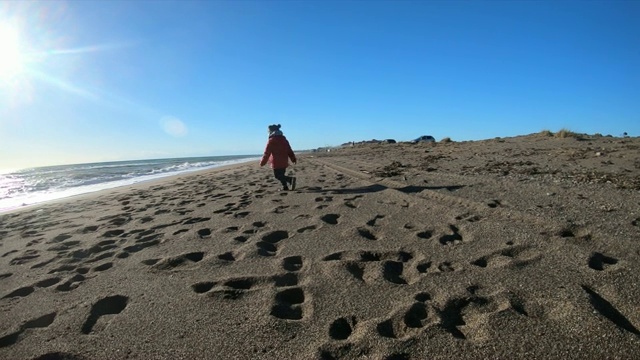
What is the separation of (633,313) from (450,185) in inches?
197

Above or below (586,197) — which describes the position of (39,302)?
below

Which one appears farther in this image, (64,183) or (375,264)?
(64,183)

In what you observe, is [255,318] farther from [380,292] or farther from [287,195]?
[287,195]

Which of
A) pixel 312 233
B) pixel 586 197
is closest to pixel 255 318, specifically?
pixel 312 233

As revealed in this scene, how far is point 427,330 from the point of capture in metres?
2.49

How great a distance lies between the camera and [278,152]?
9.91 meters

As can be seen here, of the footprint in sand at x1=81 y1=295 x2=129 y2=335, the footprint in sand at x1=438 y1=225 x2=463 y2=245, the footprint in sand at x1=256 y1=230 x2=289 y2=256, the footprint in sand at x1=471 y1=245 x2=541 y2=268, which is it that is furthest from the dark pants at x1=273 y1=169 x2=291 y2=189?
the footprint in sand at x1=471 y1=245 x2=541 y2=268

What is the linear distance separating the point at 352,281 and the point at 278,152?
690cm

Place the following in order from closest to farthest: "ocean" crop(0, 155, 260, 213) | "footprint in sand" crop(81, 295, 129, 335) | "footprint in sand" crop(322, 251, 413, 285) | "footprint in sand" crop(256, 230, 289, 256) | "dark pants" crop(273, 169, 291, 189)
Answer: "footprint in sand" crop(81, 295, 129, 335), "footprint in sand" crop(322, 251, 413, 285), "footprint in sand" crop(256, 230, 289, 256), "dark pants" crop(273, 169, 291, 189), "ocean" crop(0, 155, 260, 213)

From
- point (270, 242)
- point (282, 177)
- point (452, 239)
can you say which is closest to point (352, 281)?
point (452, 239)

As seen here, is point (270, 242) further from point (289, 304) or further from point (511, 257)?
point (511, 257)

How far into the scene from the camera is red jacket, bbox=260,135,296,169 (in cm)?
981

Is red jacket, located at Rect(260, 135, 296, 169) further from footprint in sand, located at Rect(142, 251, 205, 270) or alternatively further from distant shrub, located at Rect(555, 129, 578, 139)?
distant shrub, located at Rect(555, 129, 578, 139)

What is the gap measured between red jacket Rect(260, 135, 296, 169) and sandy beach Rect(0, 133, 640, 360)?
→ 3.36 m
